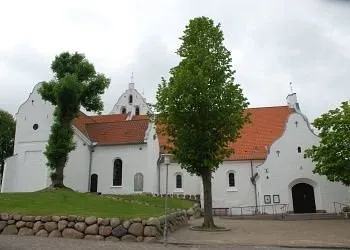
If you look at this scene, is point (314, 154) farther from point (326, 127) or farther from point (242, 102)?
point (242, 102)

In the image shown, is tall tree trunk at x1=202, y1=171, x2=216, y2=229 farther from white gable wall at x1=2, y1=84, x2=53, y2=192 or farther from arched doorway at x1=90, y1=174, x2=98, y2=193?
arched doorway at x1=90, y1=174, x2=98, y2=193

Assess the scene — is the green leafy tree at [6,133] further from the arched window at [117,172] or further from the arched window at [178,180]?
the arched window at [178,180]

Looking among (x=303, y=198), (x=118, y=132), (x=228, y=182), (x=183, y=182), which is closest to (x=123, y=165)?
(x=118, y=132)

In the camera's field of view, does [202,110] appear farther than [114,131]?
No

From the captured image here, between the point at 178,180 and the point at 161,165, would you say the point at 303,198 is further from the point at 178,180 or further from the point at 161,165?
the point at 161,165

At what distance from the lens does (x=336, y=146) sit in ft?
86.6

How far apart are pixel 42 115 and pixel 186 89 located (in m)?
22.2

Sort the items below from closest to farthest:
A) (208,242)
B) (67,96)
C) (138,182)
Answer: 1. (208,242)
2. (67,96)
3. (138,182)

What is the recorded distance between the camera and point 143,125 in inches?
1610

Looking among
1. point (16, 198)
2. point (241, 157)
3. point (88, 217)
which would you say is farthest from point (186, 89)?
point (241, 157)

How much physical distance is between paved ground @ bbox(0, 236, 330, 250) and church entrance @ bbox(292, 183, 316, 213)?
21806mm

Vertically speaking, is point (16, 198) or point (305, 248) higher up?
point (16, 198)

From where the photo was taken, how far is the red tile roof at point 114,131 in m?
39.7

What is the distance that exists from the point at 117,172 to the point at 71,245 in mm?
25905
